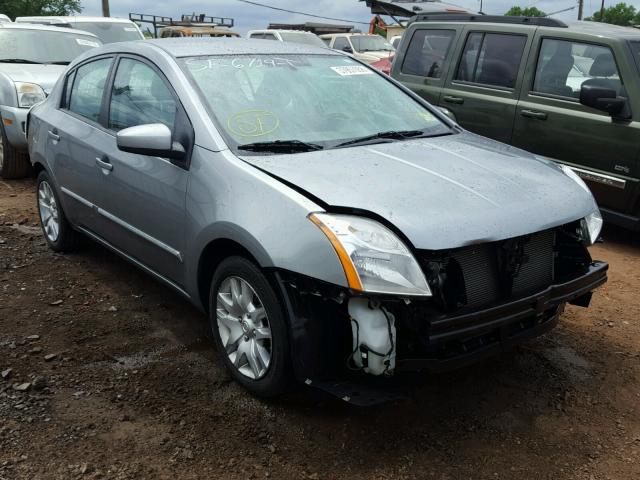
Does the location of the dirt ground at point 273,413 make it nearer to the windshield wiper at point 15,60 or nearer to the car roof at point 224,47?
the car roof at point 224,47

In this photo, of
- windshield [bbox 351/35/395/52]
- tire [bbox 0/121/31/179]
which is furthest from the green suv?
windshield [bbox 351/35/395/52]

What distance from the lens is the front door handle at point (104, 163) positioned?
3925 mm

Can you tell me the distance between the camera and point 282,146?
3260 mm

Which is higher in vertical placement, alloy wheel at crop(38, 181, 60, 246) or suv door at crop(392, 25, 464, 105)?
suv door at crop(392, 25, 464, 105)

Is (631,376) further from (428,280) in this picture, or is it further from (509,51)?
(509,51)

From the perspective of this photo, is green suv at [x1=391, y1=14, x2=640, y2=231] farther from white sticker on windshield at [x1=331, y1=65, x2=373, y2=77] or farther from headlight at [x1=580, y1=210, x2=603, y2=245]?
headlight at [x1=580, y1=210, x2=603, y2=245]

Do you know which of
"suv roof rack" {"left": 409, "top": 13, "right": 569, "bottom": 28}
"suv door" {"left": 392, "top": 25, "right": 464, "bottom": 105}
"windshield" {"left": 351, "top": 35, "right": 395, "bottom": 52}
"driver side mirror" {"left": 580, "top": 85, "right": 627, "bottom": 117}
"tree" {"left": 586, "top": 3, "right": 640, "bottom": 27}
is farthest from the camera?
"tree" {"left": 586, "top": 3, "right": 640, "bottom": 27}

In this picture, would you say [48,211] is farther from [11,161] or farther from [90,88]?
[11,161]

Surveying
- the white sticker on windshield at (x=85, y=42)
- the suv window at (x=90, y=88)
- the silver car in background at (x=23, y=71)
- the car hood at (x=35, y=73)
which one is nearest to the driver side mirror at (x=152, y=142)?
the suv window at (x=90, y=88)

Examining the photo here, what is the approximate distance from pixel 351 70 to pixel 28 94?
4.47 metres

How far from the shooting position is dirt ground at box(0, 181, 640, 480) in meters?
2.69

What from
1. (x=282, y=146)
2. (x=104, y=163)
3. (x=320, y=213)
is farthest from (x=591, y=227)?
(x=104, y=163)

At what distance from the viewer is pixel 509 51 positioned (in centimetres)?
609

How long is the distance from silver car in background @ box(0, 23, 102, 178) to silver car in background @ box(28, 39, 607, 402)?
3.26 m
